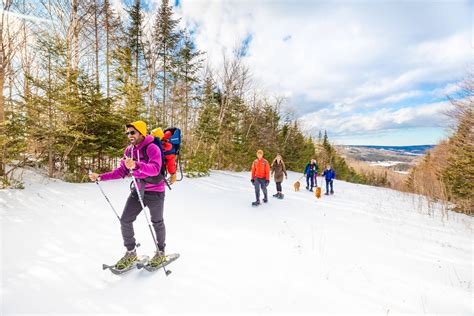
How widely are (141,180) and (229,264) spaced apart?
2.13 metres

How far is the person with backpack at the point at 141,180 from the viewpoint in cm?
319

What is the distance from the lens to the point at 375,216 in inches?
311

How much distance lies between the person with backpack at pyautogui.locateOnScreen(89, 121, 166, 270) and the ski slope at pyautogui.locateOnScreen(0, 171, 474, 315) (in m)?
0.44

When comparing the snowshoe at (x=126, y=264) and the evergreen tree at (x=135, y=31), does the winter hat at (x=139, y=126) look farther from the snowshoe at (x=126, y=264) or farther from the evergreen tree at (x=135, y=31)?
the evergreen tree at (x=135, y=31)

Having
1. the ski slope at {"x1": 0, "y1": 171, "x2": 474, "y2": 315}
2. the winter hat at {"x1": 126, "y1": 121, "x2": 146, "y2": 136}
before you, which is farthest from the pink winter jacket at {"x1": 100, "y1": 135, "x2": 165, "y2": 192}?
the ski slope at {"x1": 0, "y1": 171, "x2": 474, "y2": 315}

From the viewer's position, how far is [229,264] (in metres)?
3.81

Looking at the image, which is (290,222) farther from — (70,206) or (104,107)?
(104,107)

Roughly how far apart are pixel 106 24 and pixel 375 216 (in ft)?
59.3

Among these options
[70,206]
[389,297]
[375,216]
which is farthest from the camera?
[375,216]

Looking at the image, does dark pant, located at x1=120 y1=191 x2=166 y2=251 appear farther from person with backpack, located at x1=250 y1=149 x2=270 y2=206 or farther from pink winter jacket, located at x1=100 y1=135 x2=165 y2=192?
person with backpack, located at x1=250 y1=149 x2=270 y2=206

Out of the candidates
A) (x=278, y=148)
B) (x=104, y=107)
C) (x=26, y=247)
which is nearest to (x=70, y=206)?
(x=26, y=247)

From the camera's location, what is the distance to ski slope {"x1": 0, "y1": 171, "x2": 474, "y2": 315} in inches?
111

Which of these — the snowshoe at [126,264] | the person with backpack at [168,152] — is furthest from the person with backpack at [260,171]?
the snowshoe at [126,264]

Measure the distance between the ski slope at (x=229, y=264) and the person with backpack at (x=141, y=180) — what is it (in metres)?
0.44
